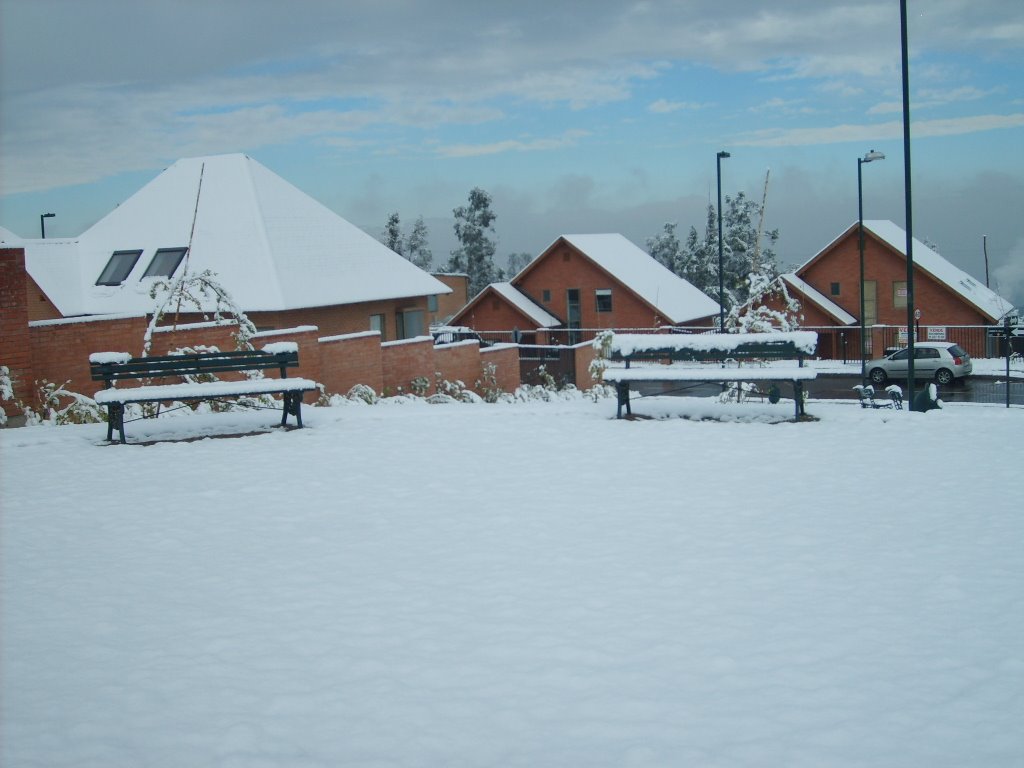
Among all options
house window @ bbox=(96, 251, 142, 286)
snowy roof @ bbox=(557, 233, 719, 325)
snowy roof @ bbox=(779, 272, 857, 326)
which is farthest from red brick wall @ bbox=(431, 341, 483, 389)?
snowy roof @ bbox=(779, 272, 857, 326)

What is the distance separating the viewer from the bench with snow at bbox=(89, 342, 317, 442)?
1089 centimetres

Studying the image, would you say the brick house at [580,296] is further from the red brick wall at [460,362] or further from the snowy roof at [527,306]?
the red brick wall at [460,362]

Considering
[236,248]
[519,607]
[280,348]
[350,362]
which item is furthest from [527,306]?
[519,607]

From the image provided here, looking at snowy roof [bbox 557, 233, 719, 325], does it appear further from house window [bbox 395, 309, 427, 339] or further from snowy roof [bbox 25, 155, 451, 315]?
snowy roof [bbox 25, 155, 451, 315]

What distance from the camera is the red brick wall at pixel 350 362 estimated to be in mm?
Answer: 17031

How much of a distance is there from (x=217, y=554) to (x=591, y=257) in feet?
132

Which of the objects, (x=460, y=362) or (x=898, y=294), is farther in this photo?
(x=898, y=294)

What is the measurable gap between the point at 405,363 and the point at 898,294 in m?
31.9

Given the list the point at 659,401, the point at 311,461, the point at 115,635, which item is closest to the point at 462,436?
the point at 311,461

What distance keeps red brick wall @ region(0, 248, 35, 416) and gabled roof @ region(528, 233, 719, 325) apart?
31.5 meters

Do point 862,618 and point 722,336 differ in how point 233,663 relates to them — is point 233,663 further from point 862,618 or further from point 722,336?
point 722,336

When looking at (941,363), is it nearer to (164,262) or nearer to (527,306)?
(527,306)

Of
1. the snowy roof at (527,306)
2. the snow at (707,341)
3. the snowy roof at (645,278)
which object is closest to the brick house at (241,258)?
the snow at (707,341)

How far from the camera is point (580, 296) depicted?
1868 inches
